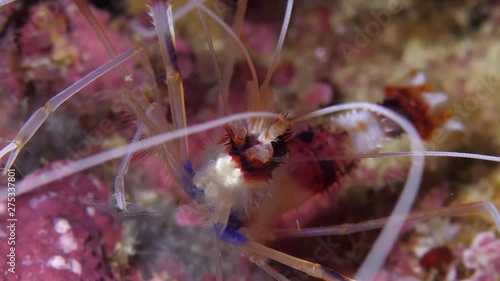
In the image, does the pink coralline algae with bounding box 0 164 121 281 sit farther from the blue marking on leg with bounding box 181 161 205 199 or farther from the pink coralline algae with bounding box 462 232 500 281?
the pink coralline algae with bounding box 462 232 500 281

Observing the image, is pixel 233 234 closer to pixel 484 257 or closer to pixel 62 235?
pixel 62 235

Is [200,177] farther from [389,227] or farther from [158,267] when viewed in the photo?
[389,227]

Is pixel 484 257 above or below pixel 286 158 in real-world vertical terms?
below

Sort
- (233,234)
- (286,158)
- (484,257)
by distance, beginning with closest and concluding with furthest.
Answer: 1. (286,158)
2. (233,234)
3. (484,257)

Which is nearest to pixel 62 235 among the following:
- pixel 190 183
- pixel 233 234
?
pixel 190 183

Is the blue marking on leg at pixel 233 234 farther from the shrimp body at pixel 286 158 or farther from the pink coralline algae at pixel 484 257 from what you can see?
the pink coralline algae at pixel 484 257

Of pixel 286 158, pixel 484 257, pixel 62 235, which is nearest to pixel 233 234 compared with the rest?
pixel 286 158

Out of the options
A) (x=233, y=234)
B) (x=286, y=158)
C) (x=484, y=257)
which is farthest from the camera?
(x=484, y=257)

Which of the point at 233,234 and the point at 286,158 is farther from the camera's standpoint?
the point at 233,234

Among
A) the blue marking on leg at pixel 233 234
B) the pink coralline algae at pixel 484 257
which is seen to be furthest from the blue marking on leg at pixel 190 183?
the pink coralline algae at pixel 484 257
